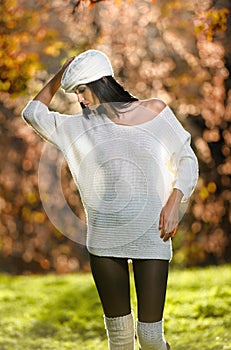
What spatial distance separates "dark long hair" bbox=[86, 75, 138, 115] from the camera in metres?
2.11

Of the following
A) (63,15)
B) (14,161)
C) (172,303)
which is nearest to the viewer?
(172,303)

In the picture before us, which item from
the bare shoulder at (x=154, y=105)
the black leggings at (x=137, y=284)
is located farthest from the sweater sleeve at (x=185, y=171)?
the black leggings at (x=137, y=284)

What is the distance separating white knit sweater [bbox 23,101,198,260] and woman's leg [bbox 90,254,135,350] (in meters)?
0.04

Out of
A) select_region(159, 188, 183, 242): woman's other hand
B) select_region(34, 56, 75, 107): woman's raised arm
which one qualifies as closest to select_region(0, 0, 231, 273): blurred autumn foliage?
select_region(34, 56, 75, 107): woman's raised arm

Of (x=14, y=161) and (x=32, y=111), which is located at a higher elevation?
(x=32, y=111)

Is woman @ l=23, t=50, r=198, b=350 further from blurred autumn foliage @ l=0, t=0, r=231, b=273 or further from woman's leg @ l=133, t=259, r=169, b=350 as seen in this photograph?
blurred autumn foliage @ l=0, t=0, r=231, b=273

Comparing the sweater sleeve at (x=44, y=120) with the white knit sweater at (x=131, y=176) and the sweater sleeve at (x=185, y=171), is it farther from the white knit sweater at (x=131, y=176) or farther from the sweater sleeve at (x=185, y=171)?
the sweater sleeve at (x=185, y=171)

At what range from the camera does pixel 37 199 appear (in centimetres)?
545

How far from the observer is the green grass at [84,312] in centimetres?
385

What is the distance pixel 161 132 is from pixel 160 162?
9 centimetres

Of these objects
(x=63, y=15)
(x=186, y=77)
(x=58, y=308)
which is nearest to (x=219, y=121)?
(x=186, y=77)

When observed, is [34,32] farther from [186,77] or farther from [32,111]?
[32,111]

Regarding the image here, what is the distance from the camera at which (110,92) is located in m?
2.12

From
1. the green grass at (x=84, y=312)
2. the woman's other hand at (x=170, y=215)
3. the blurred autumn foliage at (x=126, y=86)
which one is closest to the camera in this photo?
the woman's other hand at (x=170, y=215)
